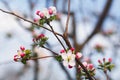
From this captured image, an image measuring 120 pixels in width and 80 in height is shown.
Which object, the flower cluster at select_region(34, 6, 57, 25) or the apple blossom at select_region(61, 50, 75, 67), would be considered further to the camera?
the flower cluster at select_region(34, 6, 57, 25)

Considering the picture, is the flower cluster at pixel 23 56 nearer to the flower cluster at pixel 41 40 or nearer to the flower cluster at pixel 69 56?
the flower cluster at pixel 41 40

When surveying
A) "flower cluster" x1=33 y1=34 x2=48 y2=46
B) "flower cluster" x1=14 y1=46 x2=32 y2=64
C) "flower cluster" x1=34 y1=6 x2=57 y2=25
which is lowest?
"flower cluster" x1=14 y1=46 x2=32 y2=64

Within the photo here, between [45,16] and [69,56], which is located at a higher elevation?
[45,16]

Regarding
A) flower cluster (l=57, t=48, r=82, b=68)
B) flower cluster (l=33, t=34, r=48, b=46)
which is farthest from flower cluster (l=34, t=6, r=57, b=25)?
flower cluster (l=57, t=48, r=82, b=68)

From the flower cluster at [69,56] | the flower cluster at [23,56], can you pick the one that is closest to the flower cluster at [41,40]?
the flower cluster at [23,56]

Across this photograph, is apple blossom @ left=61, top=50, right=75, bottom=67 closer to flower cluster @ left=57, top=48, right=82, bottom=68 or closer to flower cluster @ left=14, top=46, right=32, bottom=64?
flower cluster @ left=57, top=48, right=82, bottom=68

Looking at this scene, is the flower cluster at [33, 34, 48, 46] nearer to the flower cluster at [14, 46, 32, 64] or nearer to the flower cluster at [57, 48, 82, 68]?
the flower cluster at [14, 46, 32, 64]

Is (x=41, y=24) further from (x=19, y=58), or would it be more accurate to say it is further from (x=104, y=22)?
(x=104, y=22)

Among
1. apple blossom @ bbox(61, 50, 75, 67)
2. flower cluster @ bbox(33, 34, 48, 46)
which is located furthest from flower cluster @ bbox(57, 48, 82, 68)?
flower cluster @ bbox(33, 34, 48, 46)

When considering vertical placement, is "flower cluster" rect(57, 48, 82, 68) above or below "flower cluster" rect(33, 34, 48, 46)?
below

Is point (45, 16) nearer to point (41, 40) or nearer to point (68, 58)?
point (41, 40)

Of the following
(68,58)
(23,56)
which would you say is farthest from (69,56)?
(23,56)

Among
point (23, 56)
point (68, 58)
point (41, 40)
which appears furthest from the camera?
point (41, 40)

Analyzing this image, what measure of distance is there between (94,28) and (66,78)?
100cm
